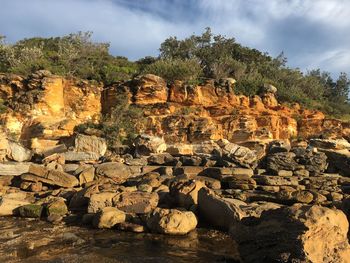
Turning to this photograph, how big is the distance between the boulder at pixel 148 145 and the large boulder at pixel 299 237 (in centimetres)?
1351

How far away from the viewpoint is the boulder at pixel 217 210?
9.48m

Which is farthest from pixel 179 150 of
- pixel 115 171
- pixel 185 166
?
pixel 115 171

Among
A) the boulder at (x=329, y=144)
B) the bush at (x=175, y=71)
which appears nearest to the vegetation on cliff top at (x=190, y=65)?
the bush at (x=175, y=71)

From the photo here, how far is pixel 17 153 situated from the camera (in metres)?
18.2

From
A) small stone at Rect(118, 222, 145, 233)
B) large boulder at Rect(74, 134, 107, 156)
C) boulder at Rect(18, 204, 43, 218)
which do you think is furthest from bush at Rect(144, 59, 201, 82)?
small stone at Rect(118, 222, 145, 233)

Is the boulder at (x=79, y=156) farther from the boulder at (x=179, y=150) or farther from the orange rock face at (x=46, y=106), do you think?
the boulder at (x=179, y=150)

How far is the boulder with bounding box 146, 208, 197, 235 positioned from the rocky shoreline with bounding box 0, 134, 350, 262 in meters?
0.02

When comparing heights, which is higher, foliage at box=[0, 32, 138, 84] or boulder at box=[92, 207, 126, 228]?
foliage at box=[0, 32, 138, 84]

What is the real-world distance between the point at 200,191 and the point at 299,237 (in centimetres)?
517

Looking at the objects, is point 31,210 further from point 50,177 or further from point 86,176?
point 86,176

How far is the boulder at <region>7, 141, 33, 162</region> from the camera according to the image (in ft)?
59.0

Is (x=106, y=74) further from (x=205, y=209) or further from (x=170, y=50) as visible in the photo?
(x=205, y=209)

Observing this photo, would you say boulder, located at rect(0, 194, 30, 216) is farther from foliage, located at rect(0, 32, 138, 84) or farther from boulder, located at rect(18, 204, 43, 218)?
foliage, located at rect(0, 32, 138, 84)

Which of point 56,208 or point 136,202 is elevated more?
point 136,202
